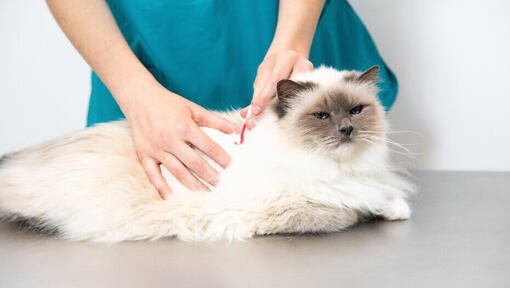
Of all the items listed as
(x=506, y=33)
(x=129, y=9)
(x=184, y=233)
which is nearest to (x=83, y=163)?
(x=184, y=233)

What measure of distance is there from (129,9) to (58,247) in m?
0.78

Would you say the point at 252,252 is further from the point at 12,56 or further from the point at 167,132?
the point at 12,56

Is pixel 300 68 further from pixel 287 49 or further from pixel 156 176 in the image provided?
pixel 156 176

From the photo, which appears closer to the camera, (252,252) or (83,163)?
(252,252)

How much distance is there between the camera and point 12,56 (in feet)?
7.96

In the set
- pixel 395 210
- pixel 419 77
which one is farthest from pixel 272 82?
pixel 419 77

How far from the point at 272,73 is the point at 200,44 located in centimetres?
40

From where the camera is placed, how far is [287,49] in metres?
1.49

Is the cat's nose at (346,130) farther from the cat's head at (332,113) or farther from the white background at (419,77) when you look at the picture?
the white background at (419,77)

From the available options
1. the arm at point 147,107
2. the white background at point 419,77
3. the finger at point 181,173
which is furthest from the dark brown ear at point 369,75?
the white background at point 419,77

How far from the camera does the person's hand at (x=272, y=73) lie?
1.37 m

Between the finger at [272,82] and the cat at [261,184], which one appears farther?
the finger at [272,82]

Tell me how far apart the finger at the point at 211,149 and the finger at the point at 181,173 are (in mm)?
61

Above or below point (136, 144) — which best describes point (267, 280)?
below
